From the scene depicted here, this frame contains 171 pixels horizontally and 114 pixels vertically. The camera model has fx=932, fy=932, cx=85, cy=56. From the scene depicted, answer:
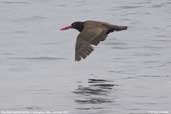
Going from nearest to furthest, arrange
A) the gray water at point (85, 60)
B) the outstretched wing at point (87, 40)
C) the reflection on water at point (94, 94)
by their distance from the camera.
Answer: the reflection on water at point (94, 94) < the gray water at point (85, 60) < the outstretched wing at point (87, 40)

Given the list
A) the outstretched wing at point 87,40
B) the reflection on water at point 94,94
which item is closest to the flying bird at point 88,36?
the outstretched wing at point 87,40

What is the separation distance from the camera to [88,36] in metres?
14.1

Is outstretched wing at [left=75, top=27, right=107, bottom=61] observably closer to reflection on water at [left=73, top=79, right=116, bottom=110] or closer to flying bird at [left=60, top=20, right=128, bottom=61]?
flying bird at [left=60, top=20, right=128, bottom=61]

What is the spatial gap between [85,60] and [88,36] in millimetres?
2158

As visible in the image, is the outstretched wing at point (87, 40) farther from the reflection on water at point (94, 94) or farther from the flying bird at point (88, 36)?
the reflection on water at point (94, 94)

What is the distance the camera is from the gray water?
502 inches

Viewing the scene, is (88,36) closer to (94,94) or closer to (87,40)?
(87,40)

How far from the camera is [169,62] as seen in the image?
15.8 meters

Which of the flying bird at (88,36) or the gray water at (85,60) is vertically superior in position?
the flying bird at (88,36)

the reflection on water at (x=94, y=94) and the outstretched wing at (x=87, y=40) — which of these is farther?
the outstretched wing at (x=87, y=40)

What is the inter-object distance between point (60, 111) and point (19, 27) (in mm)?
8511

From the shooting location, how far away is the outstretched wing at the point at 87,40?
13.4 metres

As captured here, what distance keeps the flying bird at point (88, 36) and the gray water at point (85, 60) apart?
0.58 m

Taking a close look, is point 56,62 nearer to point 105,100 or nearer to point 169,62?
point 169,62
